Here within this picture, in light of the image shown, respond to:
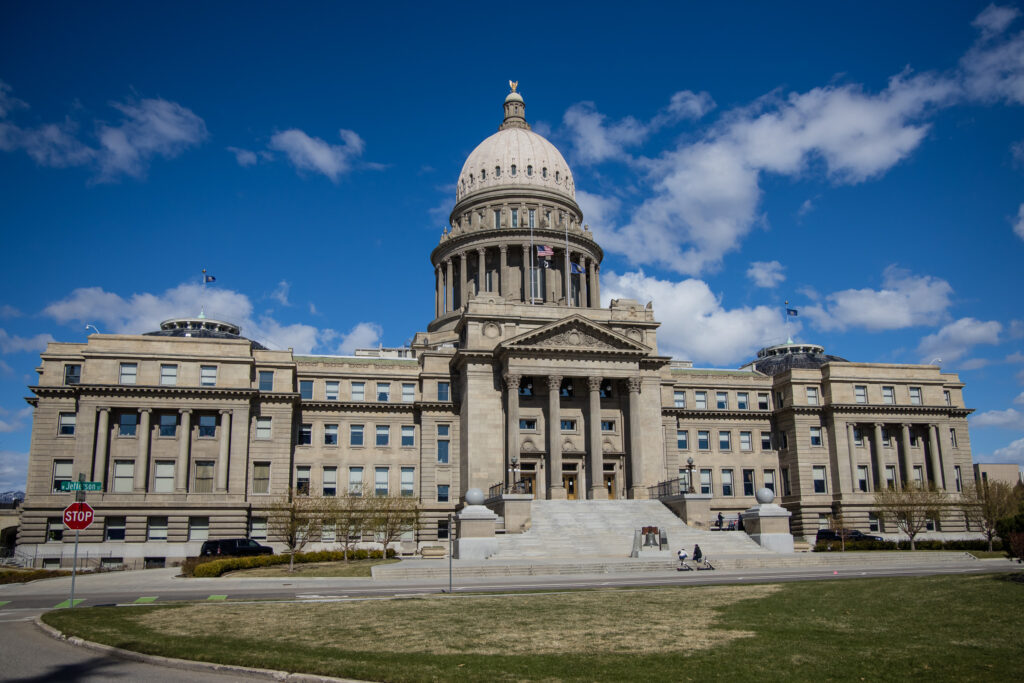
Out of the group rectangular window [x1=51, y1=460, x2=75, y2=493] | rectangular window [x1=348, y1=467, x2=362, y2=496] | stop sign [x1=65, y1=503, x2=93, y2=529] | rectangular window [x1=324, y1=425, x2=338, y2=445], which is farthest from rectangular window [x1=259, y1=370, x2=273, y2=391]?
stop sign [x1=65, y1=503, x2=93, y2=529]

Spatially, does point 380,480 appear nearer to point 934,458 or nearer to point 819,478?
point 819,478

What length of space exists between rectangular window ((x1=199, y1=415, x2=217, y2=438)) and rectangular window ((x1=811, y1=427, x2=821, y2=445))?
50.9 meters

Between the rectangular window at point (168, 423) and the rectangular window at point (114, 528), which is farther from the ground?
the rectangular window at point (168, 423)

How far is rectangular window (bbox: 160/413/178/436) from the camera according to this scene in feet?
206

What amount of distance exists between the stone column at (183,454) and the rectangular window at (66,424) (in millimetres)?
7698

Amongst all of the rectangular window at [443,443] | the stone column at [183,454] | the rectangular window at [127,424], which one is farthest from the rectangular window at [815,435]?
the rectangular window at [127,424]

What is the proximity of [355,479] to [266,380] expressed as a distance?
10.7 m

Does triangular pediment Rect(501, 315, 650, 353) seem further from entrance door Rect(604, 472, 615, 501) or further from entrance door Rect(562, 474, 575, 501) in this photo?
entrance door Rect(562, 474, 575, 501)

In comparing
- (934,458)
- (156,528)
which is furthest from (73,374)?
(934,458)

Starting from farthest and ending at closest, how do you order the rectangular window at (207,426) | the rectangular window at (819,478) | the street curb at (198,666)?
1. the rectangular window at (819,478)
2. the rectangular window at (207,426)
3. the street curb at (198,666)

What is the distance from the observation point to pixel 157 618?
72.3 ft

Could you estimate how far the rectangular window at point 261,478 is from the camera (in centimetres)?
6391

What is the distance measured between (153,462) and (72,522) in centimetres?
3876

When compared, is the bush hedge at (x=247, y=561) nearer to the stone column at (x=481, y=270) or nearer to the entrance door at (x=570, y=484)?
the entrance door at (x=570, y=484)
